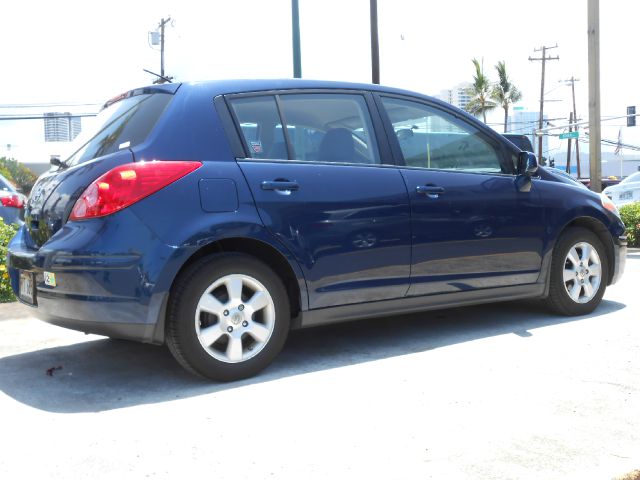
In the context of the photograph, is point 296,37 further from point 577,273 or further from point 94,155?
point 94,155

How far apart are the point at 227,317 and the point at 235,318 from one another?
0.16ft

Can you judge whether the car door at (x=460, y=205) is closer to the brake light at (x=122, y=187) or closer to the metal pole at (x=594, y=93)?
the brake light at (x=122, y=187)

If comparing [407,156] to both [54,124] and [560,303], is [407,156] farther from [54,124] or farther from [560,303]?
[54,124]

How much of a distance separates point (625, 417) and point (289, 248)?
6.05ft

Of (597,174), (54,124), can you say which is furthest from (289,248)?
(54,124)

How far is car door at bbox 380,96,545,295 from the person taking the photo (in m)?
4.46

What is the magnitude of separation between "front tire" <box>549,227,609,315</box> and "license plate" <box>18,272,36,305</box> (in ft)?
11.5

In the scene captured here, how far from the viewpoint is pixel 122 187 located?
3.50 metres

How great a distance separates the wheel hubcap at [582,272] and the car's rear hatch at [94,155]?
10.3ft

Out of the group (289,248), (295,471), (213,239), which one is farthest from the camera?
(289,248)

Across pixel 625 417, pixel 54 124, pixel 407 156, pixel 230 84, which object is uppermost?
pixel 54 124

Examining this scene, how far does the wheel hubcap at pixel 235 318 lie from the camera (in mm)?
3654

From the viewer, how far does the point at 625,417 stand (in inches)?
126

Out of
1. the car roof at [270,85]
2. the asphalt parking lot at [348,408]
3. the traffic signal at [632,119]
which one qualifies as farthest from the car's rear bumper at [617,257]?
the traffic signal at [632,119]
